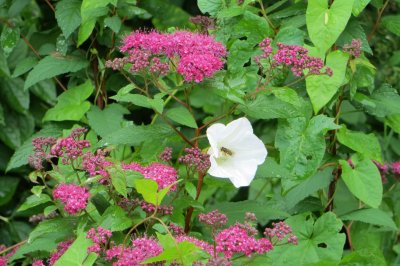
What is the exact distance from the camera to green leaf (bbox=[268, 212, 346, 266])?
75.8 inches

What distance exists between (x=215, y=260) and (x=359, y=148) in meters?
0.85

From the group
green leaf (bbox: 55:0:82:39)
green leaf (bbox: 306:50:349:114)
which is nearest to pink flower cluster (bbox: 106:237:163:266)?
green leaf (bbox: 306:50:349:114)

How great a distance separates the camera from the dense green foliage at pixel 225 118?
5.61 ft

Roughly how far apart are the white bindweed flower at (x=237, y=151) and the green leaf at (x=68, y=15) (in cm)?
71

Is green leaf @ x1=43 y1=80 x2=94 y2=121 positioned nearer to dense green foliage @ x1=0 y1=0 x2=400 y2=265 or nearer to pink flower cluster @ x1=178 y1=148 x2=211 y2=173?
dense green foliage @ x1=0 y1=0 x2=400 y2=265

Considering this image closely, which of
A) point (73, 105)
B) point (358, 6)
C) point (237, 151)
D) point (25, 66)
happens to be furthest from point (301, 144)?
point (25, 66)

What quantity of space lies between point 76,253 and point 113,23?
90cm

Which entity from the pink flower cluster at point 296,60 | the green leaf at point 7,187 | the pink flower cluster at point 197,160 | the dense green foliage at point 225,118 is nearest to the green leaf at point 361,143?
the dense green foliage at point 225,118

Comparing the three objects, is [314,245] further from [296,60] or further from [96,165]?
[96,165]

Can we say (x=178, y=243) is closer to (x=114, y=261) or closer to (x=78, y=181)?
(x=114, y=261)

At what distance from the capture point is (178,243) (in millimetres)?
1405

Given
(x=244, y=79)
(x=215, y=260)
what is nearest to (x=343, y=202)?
(x=244, y=79)

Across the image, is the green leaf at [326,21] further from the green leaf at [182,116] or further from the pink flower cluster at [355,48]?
the green leaf at [182,116]

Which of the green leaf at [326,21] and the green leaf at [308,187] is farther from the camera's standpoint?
the green leaf at [308,187]
